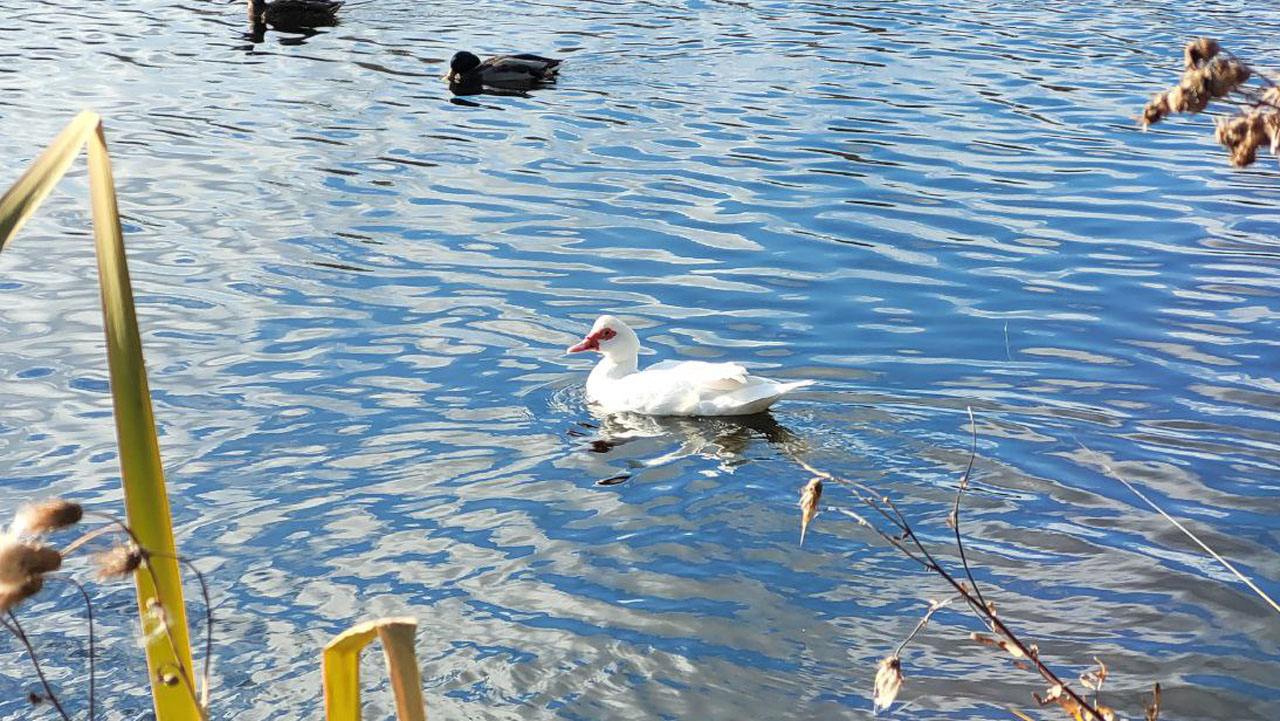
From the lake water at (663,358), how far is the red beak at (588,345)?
329 millimetres

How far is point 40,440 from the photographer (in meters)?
7.22

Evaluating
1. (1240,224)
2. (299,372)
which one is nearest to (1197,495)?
(299,372)

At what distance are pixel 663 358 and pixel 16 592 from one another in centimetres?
778

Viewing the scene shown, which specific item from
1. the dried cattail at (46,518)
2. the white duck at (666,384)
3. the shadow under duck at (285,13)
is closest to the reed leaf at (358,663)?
the dried cattail at (46,518)

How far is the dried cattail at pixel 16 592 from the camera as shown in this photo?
1247 mm

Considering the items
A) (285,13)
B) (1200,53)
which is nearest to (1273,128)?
(1200,53)

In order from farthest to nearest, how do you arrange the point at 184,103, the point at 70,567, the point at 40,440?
the point at 184,103 < the point at 40,440 < the point at 70,567

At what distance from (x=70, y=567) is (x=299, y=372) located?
8.06 ft

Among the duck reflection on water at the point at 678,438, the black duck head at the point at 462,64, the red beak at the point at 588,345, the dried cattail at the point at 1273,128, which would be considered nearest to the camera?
the dried cattail at the point at 1273,128

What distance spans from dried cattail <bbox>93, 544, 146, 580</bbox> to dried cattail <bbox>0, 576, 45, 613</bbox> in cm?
15

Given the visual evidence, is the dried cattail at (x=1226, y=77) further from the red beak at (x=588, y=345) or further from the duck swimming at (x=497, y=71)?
the duck swimming at (x=497, y=71)

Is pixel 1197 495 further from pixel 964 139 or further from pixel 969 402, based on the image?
pixel 964 139

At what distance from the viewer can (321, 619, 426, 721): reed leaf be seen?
4.93 feet

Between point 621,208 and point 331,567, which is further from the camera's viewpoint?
point 621,208
